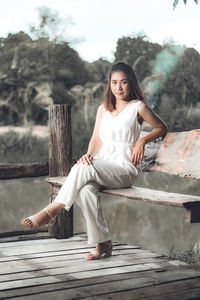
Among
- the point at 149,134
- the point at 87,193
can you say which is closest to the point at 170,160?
the point at 149,134

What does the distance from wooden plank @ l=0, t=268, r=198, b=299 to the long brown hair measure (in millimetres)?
1226

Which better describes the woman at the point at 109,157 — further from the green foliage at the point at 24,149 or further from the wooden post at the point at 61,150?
the green foliage at the point at 24,149

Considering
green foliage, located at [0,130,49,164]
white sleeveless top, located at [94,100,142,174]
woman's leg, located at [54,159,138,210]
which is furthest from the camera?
green foliage, located at [0,130,49,164]

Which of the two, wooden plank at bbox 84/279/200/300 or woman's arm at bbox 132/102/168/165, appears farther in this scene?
woman's arm at bbox 132/102/168/165

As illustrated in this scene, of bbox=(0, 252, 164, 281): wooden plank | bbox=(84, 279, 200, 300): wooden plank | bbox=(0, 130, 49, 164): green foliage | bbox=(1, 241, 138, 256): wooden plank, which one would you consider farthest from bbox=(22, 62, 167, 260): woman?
bbox=(0, 130, 49, 164): green foliage

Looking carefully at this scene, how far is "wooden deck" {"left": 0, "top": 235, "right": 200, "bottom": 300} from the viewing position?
9.92ft

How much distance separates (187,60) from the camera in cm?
984

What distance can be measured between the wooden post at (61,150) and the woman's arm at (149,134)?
A: 0.89 meters

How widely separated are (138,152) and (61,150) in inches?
39.7

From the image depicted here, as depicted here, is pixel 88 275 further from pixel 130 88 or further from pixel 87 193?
pixel 130 88

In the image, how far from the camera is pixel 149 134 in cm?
379

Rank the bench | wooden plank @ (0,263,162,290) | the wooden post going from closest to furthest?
wooden plank @ (0,263,162,290) < the bench < the wooden post

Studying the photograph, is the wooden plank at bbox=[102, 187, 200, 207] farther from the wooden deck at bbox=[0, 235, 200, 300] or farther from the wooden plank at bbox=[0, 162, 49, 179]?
the wooden plank at bbox=[0, 162, 49, 179]

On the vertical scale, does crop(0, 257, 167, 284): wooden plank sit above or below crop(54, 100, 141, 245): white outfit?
below
